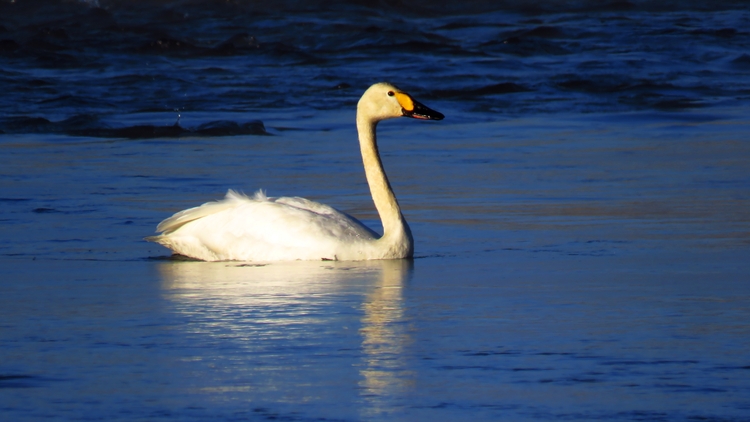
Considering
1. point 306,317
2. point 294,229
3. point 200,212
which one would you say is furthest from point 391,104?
point 306,317

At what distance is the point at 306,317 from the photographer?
570 centimetres

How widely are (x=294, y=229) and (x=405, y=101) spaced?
115 cm

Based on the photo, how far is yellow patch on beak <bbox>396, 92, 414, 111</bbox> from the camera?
8141mm

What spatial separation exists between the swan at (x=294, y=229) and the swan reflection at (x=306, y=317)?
92mm

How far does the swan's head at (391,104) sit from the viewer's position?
8.16 m

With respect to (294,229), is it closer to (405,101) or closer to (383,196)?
(383,196)

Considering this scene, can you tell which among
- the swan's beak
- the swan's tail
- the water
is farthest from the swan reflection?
the swan's beak

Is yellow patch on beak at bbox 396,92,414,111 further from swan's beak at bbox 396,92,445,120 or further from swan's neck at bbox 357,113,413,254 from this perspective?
swan's neck at bbox 357,113,413,254

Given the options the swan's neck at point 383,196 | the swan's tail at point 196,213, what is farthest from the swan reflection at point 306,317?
the swan's tail at point 196,213

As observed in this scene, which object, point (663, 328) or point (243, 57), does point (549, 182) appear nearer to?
point (663, 328)

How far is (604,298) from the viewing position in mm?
6055

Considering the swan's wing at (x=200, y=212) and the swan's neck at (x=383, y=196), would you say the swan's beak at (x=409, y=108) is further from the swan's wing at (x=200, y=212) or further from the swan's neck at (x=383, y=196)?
the swan's wing at (x=200, y=212)

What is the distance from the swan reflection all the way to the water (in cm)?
2

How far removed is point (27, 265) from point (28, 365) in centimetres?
239
